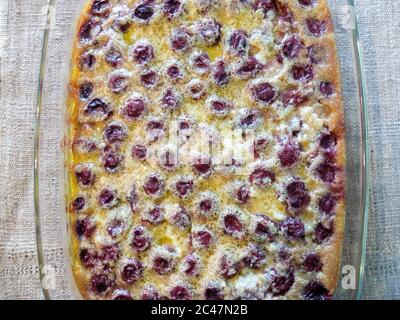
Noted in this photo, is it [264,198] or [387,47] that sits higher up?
[387,47]

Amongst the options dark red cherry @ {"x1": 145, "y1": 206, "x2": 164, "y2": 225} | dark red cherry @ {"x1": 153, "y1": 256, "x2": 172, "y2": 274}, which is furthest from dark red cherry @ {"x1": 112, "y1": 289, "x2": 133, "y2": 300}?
dark red cherry @ {"x1": 145, "y1": 206, "x2": 164, "y2": 225}

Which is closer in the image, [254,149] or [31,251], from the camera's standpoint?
[254,149]

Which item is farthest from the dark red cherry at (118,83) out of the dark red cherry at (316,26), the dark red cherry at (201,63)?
the dark red cherry at (316,26)

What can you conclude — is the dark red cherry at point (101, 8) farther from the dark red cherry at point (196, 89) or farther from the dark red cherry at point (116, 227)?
the dark red cherry at point (116, 227)

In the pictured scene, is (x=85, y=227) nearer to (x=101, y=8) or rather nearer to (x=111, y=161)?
(x=111, y=161)
